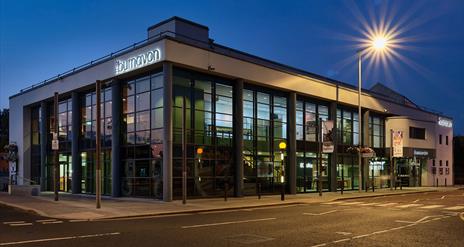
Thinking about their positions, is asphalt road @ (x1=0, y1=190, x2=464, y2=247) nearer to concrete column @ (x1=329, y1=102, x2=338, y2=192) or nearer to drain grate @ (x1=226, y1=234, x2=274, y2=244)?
drain grate @ (x1=226, y1=234, x2=274, y2=244)

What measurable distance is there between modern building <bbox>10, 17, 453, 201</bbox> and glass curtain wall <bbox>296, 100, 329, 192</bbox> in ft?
0.29

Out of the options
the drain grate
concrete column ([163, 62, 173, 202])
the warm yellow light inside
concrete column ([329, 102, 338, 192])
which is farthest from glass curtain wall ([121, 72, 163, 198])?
concrete column ([329, 102, 338, 192])

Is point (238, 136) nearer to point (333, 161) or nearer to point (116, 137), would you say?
A: point (116, 137)

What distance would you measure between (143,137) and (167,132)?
3089mm

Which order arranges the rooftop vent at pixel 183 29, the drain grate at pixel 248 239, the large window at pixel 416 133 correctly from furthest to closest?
the large window at pixel 416 133 < the rooftop vent at pixel 183 29 < the drain grate at pixel 248 239

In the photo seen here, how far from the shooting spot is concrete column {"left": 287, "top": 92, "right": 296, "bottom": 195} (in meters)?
36.4

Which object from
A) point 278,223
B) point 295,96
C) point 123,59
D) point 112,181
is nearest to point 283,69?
point 295,96

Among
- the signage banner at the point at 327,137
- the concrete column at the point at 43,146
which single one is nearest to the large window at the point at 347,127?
the signage banner at the point at 327,137

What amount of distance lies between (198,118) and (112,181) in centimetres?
708

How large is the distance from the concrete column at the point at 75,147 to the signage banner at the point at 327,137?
18.0 meters

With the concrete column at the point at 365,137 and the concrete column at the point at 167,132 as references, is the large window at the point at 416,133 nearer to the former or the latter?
the concrete column at the point at 365,137

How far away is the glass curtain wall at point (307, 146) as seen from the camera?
125ft

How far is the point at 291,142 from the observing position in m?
36.9

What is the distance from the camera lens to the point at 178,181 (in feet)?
93.4
